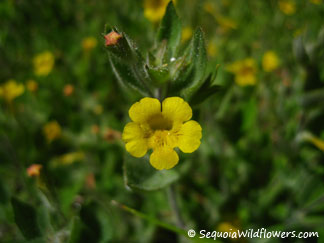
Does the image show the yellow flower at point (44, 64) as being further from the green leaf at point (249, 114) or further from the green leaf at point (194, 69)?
the green leaf at point (194, 69)

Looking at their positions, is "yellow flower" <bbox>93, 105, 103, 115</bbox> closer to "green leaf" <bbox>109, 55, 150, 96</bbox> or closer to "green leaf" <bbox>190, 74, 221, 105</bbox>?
"green leaf" <bbox>109, 55, 150, 96</bbox>

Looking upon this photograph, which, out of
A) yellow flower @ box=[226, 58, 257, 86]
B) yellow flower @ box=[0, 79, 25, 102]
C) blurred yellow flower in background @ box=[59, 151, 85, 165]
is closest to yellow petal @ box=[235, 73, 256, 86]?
yellow flower @ box=[226, 58, 257, 86]

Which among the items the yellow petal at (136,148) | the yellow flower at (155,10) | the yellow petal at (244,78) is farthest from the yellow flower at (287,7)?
the yellow petal at (136,148)

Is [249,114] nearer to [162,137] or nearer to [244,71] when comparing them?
[162,137]

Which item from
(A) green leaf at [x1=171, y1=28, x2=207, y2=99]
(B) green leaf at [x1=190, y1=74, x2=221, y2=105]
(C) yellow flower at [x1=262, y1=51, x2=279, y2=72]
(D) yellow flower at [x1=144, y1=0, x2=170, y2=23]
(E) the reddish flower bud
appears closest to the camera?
(E) the reddish flower bud

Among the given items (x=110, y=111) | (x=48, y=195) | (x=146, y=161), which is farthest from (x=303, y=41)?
(x=110, y=111)

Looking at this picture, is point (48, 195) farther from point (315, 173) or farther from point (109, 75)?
point (109, 75)

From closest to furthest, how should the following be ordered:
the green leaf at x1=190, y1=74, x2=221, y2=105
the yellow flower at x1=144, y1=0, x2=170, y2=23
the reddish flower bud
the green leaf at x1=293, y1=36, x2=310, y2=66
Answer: the reddish flower bud < the green leaf at x1=190, y1=74, x2=221, y2=105 < the green leaf at x1=293, y1=36, x2=310, y2=66 < the yellow flower at x1=144, y1=0, x2=170, y2=23
